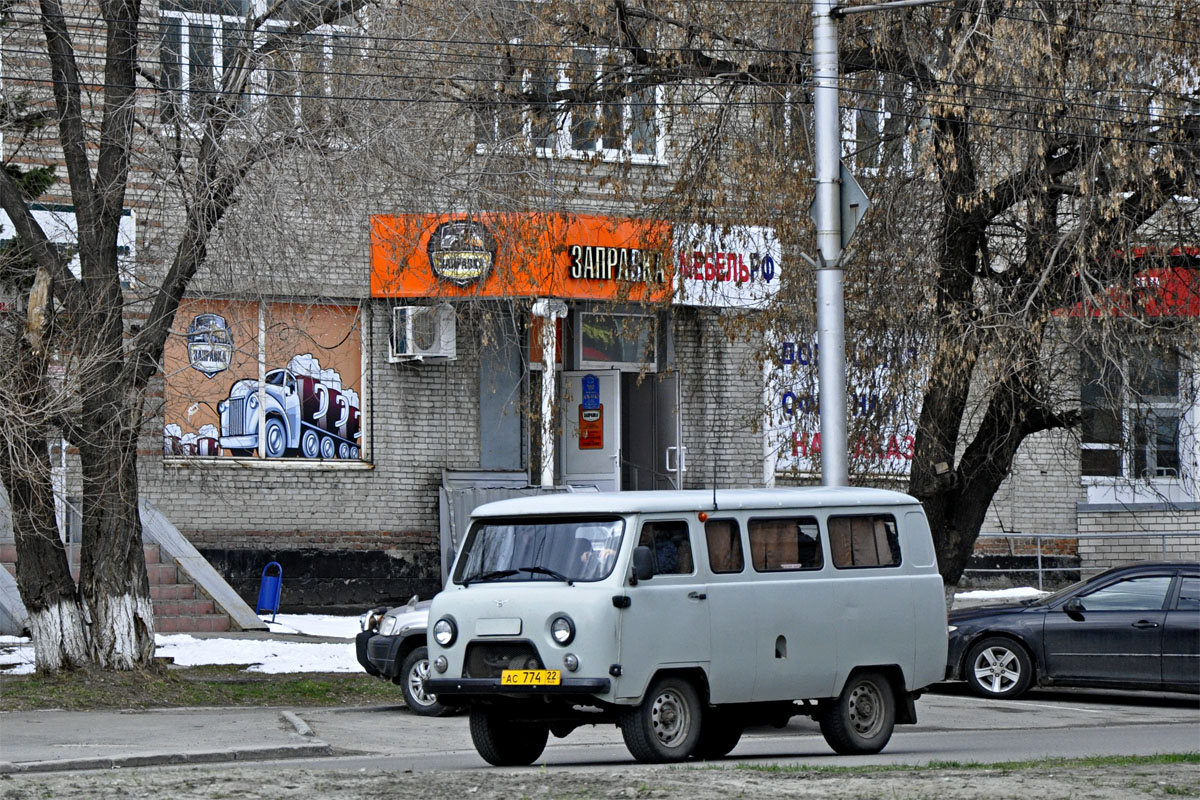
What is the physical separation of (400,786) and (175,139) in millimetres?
7988

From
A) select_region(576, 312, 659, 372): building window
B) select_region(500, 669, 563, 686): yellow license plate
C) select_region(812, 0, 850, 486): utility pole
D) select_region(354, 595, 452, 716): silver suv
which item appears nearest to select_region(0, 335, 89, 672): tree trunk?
select_region(354, 595, 452, 716): silver suv

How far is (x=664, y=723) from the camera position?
37.3ft

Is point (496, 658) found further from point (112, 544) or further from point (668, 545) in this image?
point (112, 544)

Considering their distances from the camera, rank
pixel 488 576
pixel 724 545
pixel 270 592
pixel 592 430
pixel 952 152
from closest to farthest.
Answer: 1. pixel 488 576
2. pixel 724 545
3. pixel 952 152
4. pixel 270 592
5. pixel 592 430

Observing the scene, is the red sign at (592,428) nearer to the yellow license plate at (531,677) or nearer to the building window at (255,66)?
the building window at (255,66)

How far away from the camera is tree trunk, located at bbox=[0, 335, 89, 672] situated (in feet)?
46.1

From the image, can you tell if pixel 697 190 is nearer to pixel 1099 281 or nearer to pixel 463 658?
pixel 1099 281

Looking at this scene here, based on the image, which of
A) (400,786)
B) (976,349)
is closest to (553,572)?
(400,786)

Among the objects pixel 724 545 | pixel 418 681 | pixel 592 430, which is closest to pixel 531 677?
pixel 724 545

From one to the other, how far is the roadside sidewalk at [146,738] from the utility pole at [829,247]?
5.07 m

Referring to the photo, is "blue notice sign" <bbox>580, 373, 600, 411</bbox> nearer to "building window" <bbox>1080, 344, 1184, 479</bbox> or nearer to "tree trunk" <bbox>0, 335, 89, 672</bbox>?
"building window" <bbox>1080, 344, 1184, 479</bbox>

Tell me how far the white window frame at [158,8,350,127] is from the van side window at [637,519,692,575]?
5.79m

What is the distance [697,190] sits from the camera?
57.1ft

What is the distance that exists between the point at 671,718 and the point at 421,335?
11.7m
